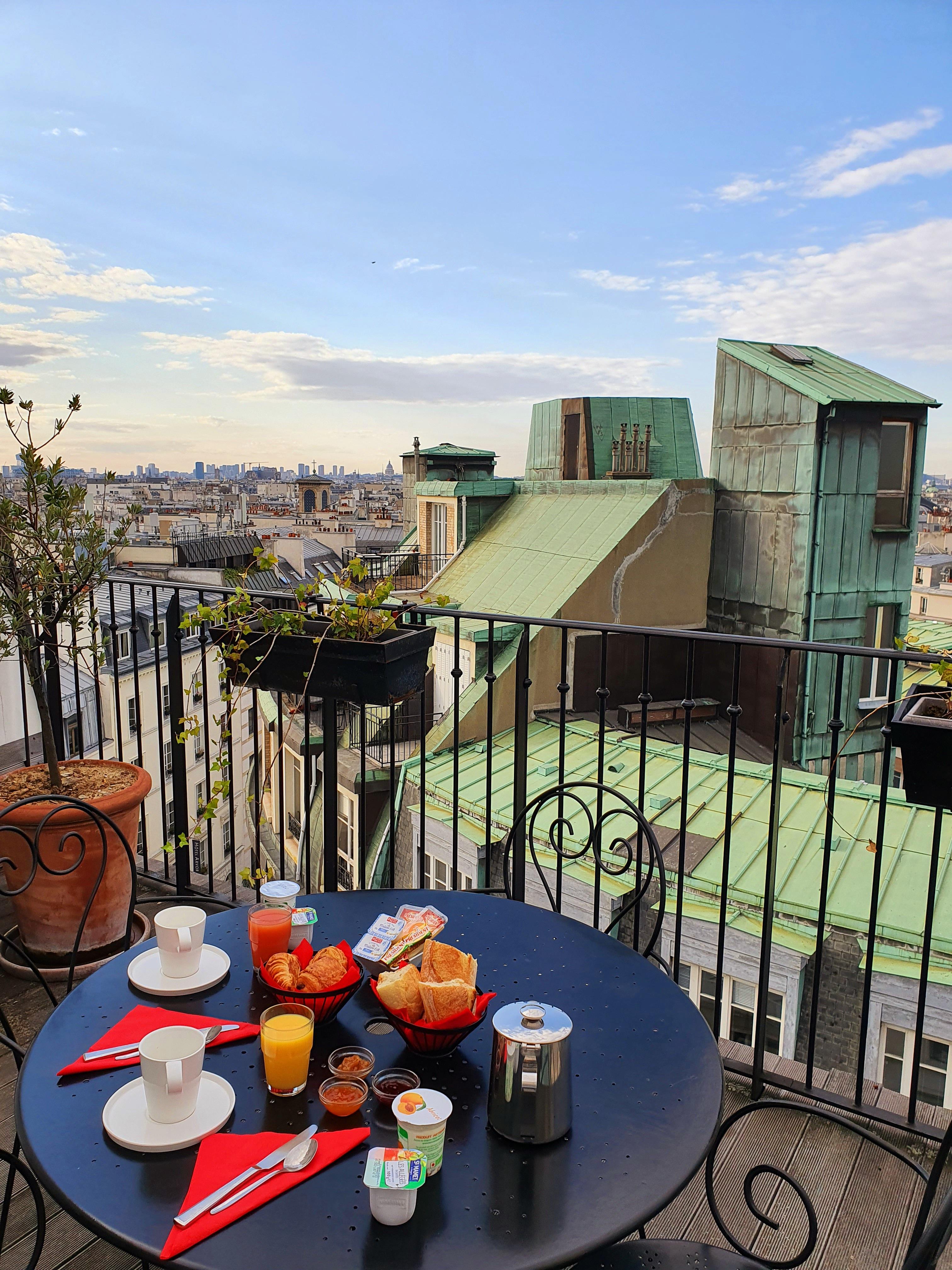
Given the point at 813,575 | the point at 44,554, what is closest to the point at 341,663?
the point at 44,554

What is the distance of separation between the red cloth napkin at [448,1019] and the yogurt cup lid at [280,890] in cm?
39

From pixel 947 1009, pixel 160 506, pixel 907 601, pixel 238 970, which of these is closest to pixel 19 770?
pixel 238 970

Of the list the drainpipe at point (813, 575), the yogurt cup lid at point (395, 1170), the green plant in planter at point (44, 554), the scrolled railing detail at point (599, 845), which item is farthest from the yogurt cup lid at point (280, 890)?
the drainpipe at point (813, 575)

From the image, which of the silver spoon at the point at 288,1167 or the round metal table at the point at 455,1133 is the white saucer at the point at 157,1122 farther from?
the silver spoon at the point at 288,1167

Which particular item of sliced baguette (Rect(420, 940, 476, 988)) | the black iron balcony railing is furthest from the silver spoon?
the black iron balcony railing

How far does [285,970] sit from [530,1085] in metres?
0.52

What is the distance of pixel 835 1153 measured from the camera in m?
2.11

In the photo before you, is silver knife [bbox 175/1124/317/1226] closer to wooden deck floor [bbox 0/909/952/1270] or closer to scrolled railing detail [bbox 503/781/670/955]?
scrolled railing detail [bbox 503/781/670/955]

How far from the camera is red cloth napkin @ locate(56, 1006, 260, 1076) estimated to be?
1.33m

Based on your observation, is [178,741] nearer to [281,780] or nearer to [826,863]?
[281,780]

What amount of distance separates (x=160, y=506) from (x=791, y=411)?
40.1 meters

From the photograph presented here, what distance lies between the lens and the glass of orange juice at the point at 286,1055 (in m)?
1.26

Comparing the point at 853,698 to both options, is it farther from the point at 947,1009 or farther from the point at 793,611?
the point at 947,1009

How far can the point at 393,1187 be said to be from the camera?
3.31 feet
